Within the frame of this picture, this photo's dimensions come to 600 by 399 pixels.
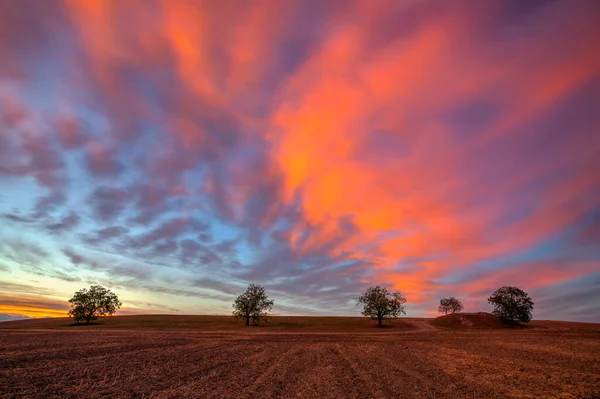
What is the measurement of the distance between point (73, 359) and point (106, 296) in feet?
342

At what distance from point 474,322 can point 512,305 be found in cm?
1983

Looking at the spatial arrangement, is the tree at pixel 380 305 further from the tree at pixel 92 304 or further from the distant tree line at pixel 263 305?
the tree at pixel 92 304

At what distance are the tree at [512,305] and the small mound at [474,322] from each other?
320 cm

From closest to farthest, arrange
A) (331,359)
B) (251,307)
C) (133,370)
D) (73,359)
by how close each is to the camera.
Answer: (133,370) → (73,359) → (331,359) → (251,307)

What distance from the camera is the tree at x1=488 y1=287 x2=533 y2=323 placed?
11750cm

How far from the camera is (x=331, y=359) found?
95.6ft

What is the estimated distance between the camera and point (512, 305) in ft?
389

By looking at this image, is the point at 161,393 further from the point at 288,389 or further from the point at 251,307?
the point at 251,307

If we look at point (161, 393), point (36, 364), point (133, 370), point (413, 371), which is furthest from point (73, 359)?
point (413, 371)

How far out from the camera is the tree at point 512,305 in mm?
117500

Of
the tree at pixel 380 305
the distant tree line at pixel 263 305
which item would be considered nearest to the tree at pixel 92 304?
the distant tree line at pixel 263 305

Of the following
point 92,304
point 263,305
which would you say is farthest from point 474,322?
point 92,304

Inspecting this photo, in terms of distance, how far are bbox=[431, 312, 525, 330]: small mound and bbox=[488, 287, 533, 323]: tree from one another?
3.20 metres

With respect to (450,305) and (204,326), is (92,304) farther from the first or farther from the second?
(450,305)
